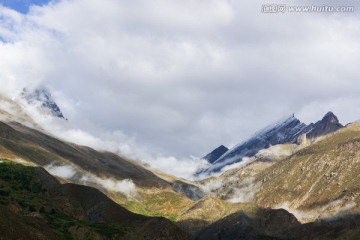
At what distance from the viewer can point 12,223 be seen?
126000 mm

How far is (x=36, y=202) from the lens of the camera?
198000 mm

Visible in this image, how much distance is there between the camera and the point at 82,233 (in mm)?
180125

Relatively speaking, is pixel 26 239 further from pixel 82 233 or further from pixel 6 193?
pixel 6 193

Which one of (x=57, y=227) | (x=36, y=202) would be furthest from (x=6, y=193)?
(x=57, y=227)

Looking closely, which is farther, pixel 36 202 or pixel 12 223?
pixel 36 202

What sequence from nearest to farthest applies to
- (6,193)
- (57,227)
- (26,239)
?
(26,239) → (57,227) → (6,193)

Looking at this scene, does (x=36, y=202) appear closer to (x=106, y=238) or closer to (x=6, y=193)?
(x=6, y=193)

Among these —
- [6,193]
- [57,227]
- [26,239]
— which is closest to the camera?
[26,239]

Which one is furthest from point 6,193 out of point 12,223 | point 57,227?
point 12,223

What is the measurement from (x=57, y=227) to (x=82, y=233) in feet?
31.5

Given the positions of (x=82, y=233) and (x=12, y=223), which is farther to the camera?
(x=82, y=233)

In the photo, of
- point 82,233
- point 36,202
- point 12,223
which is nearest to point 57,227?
point 82,233

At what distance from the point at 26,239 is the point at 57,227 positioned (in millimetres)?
51469

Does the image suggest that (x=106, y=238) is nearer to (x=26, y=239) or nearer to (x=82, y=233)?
(x=82, y=233)
